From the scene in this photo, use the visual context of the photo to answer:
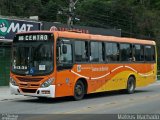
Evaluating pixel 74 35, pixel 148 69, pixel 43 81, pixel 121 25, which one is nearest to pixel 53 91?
pixel 43 81

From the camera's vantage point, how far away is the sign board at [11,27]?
26.6 m

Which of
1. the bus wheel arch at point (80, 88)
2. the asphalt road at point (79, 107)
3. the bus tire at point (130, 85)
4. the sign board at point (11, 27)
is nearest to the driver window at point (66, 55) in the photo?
the bus wheel arch at point (80, 88)

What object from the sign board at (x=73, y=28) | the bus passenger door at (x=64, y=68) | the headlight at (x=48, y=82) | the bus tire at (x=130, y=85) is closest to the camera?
the headlight at (x=48, y=82)

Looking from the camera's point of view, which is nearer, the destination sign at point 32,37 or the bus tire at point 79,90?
the destination sign at point 32,37

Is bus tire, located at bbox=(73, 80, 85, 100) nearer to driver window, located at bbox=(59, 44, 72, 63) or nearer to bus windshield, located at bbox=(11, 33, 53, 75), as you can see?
driver window, located at bbox=(59, 44, 72, 63)

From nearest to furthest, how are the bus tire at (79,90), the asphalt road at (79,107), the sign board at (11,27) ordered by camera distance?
the asphalt road at (79,107) → the bus tire at (79,90) → the sign board at (11,27)

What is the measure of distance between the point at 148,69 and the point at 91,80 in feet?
21.7

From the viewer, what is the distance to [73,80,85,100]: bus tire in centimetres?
1956

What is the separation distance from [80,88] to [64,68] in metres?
1.58

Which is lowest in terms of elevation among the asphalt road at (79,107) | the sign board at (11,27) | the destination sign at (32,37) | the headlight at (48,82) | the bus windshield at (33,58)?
the asphalt road at (79,107)

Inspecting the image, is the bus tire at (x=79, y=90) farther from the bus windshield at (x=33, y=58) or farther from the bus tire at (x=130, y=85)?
the bus tire at (x=130, y=85)

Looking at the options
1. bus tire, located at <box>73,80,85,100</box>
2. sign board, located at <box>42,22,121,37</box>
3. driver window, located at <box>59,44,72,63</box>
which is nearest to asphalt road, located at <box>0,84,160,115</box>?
bus tire, located at <box>73,80,85,100</box>

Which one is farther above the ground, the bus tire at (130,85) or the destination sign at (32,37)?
the destination sign at (32,37)

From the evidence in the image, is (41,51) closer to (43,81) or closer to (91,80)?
(43,81)
